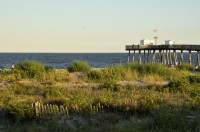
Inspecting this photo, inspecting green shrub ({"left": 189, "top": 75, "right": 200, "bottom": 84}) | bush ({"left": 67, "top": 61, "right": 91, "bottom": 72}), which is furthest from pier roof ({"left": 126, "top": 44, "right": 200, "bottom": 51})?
green shrub ({"left": 189, "top": 75, "right": 200, "bottom": 84})

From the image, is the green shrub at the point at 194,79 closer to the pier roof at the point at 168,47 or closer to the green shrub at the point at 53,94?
the green shrub at the point at 53,94

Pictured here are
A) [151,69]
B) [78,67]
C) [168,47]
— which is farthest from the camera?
[168,47]

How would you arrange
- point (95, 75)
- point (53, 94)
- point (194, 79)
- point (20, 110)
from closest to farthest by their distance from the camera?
1. point (20, 110)
2. point (53, 94)
3. point (194, 79)
4. point (95, 75)

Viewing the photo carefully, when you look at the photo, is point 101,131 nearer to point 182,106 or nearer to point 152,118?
point 152,118

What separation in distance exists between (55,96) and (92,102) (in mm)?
2558

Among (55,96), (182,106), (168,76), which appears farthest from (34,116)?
(168,76)

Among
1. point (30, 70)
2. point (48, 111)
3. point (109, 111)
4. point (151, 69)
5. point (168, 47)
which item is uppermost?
point (168, 47)

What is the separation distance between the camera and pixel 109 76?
1047 inches

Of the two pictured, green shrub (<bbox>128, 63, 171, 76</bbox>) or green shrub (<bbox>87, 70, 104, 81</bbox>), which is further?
green shrub (<bbox>128, 63, 171, 76</bbox>)

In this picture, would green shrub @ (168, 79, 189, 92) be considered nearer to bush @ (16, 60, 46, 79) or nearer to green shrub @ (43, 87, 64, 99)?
green shrub @ (43, 87, 64, 99)

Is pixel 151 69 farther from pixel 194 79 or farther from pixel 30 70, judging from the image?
pixel 30 70

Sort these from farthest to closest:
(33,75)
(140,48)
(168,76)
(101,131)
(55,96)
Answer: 1. (140,48)
2. (168,76)
3. (33,75)
4. (55,96)
5. (101,131)

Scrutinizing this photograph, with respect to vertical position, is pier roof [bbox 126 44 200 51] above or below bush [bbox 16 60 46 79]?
above

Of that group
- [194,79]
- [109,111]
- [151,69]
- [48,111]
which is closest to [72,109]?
[48,111]
